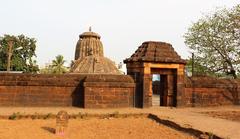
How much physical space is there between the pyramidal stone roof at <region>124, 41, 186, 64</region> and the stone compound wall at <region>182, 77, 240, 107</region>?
126 cm

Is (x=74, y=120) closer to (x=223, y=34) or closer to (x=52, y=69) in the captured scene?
(x=223, y=34)

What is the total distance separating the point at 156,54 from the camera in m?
14.0

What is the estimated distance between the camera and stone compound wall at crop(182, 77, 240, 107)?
14.4m

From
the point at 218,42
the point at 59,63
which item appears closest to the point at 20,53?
the point at 59,63

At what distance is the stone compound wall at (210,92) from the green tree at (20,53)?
33.1m

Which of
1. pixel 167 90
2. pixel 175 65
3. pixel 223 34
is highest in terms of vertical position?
pixel 223 34

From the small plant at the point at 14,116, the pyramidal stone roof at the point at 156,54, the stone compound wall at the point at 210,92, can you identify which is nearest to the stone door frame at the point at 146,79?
the pyramidal stone roof at the point at 156,54

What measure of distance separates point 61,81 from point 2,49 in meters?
32.7

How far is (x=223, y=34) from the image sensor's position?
21859mm

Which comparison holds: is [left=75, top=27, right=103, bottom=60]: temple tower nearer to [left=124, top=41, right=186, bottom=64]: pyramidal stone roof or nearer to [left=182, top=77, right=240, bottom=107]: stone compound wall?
[left=124, top=41, right=186, bottom=64]: pyramidal stone roof

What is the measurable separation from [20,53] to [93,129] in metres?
A: 38.5

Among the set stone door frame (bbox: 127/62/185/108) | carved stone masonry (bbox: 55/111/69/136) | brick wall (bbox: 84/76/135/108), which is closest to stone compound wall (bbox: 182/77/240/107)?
stone door frame (bbox: 127/62/185/108)

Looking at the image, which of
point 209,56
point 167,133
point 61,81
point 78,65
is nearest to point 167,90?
point 61,81

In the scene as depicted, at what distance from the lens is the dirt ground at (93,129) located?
7.58m
